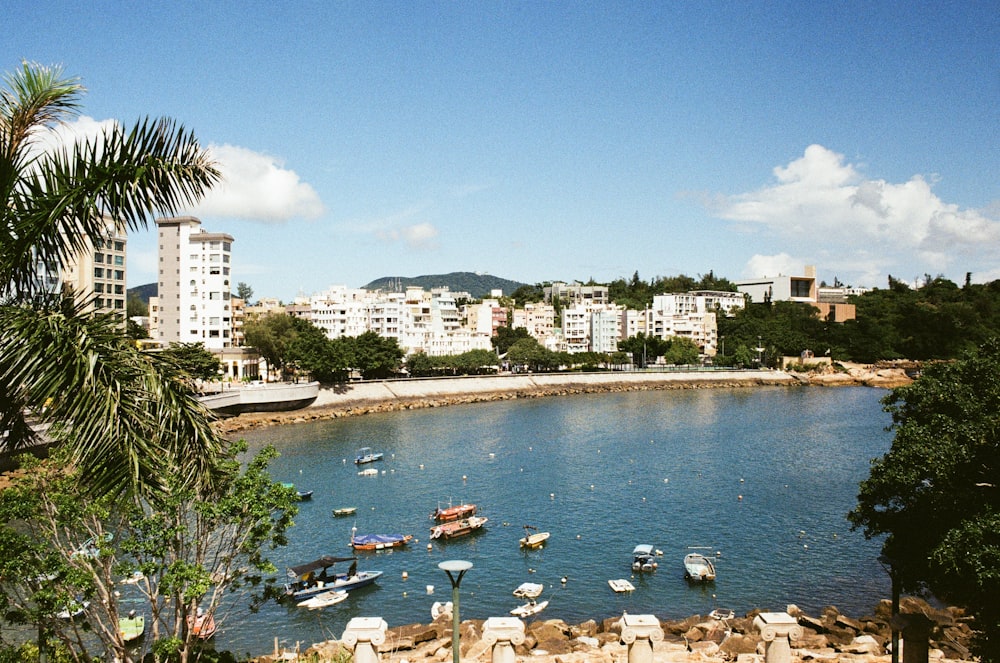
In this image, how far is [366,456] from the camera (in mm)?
40312

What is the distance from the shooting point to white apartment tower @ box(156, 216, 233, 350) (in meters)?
69.4

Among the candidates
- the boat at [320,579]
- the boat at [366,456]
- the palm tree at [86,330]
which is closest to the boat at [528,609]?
the boat at [320,579]

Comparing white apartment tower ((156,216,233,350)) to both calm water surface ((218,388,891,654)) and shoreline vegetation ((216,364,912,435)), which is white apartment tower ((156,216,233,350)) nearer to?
shoreline vegetation ((216,364,912,435))

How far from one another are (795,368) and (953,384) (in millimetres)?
87160

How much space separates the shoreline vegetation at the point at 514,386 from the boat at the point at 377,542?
86.0ft

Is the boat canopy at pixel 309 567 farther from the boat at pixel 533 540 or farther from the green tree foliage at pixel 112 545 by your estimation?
the green tree foliage at pixel 112 545

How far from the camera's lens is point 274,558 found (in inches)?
925

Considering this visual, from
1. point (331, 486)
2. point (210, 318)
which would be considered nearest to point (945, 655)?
point (331, 486)

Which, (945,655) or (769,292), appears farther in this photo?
(769,292)

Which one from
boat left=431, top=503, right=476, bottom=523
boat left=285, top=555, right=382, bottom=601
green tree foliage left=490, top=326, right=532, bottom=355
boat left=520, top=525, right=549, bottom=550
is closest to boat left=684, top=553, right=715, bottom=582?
boat left=520, top=525, right=549, bottom=550

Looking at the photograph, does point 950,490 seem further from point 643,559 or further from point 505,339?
point 505,339

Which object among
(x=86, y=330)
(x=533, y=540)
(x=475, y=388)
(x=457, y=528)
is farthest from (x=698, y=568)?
(x=475, y=388)

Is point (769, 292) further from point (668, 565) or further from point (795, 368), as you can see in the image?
point (668, 565)

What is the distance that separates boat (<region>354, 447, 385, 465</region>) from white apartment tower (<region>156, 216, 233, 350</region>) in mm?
33794
